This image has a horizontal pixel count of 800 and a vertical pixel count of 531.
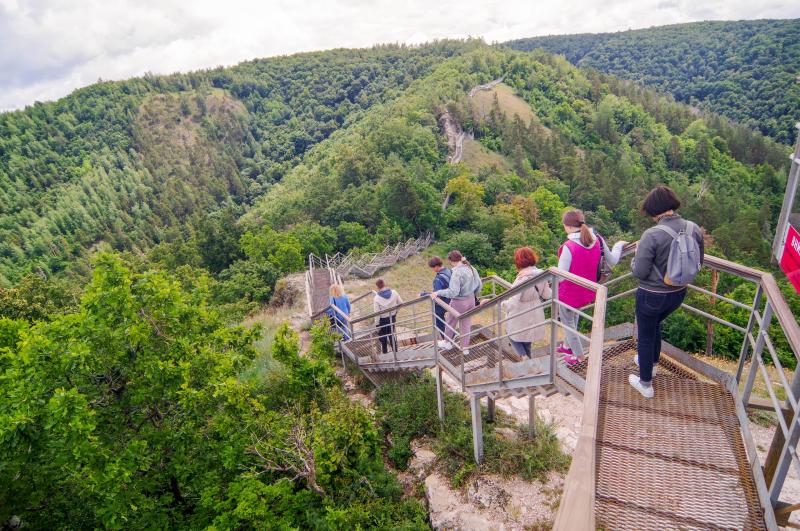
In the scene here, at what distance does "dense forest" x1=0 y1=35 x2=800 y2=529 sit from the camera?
20.1ft

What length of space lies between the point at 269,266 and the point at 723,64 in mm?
180461

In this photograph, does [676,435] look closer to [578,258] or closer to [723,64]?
[578,258]

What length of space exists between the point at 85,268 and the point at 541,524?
92456 millimetres

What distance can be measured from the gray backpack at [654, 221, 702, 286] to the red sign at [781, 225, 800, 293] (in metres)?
0.59

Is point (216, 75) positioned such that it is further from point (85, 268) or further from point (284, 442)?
point (284, 442)

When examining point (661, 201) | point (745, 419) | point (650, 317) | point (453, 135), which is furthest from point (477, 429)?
point (453, 135)

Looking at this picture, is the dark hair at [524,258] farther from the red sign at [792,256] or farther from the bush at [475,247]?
the bush at [475,247]

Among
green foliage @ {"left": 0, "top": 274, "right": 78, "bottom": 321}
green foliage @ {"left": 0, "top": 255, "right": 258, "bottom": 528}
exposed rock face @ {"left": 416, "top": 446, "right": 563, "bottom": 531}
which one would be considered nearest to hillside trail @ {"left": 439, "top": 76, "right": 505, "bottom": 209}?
green foliage @ {"left": 0, "top": 274, "right": 78, "bottom": 321}

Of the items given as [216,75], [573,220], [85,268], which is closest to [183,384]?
[573,220]

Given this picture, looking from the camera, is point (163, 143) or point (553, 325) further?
point (163, 143)

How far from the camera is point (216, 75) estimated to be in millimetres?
171625

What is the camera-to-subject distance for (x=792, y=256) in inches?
129

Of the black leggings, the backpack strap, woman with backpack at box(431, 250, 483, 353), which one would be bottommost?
the black leggings

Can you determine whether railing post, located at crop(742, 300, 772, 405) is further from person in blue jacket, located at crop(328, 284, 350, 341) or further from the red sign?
person in blue jacket, located at crop(328, 284, 350, 341)
